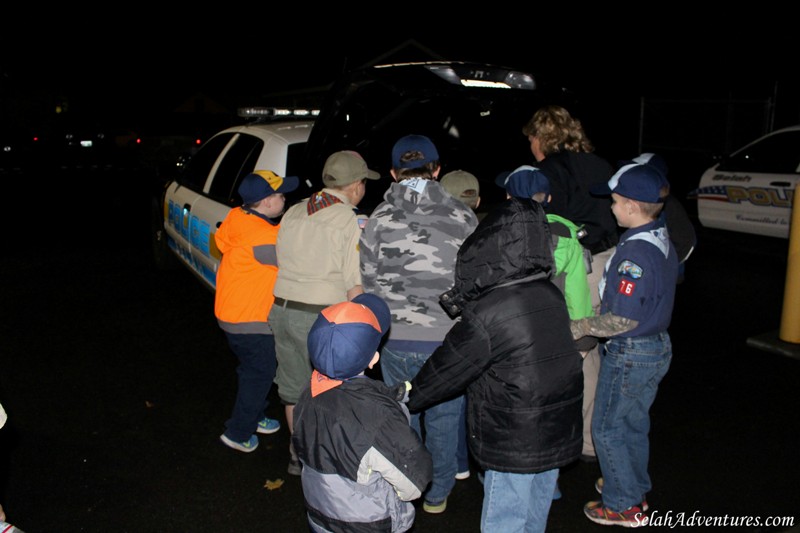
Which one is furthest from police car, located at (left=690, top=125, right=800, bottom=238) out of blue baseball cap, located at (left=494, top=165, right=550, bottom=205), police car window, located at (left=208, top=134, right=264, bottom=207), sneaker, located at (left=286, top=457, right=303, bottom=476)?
sneaker, located at (left=286, top=457, right=303, bottom=476)

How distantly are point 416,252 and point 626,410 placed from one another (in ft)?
4.05

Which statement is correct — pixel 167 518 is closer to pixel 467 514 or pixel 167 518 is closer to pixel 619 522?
pixel 467 514

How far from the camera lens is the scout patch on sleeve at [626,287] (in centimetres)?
335

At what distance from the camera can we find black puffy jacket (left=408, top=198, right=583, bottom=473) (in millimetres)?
2889

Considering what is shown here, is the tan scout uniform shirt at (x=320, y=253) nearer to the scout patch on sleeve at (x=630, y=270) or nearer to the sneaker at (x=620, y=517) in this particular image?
the scout patch on sleeve at (x=630, y=270)

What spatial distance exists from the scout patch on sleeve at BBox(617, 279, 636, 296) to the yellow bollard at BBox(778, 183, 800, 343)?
3.70 m

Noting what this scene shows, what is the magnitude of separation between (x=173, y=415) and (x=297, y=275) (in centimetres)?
189

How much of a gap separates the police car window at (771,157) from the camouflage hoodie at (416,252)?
25.2 ft

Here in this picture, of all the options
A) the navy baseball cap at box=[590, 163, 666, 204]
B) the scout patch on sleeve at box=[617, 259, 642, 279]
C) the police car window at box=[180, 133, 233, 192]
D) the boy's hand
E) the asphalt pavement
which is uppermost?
the navy baseball cap at box=[590, 163, 666, 204]

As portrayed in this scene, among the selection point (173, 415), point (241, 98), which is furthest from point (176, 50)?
point (173, 415)

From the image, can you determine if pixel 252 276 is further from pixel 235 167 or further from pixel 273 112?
pixel 273 112

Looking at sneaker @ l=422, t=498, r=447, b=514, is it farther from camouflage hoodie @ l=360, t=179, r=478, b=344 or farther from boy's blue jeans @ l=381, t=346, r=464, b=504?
camouflage hoodie @ l=360, t=179, r=478, b=344

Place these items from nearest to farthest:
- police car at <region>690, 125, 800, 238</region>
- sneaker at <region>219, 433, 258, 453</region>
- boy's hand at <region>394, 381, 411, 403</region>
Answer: boy's hand at <region>394, 381, 411, 403</region> → sneaker at <region>219, 433, 258, 453</region> → police car at <region>690, 125, 800, 238</region>

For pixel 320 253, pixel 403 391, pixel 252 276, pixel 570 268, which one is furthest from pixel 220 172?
pixel 403 391
